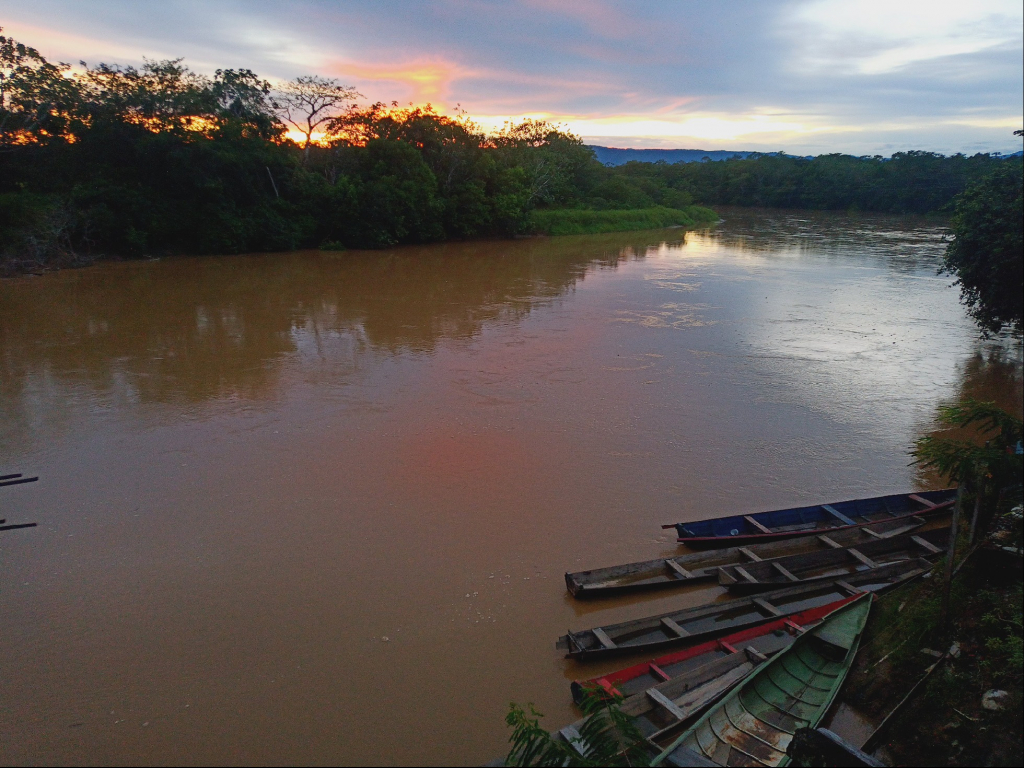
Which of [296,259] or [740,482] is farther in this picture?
[296,259]

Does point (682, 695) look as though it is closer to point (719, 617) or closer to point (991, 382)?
point (719, 617)

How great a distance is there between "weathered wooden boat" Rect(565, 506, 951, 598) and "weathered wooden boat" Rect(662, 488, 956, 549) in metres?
0.13

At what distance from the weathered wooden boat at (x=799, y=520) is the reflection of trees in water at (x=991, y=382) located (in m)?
1.43

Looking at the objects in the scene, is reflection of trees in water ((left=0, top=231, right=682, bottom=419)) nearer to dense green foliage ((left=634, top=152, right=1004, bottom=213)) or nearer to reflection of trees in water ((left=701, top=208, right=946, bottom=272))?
reflection of trees in water ((left=701, top=208, right=946, bottom=272))

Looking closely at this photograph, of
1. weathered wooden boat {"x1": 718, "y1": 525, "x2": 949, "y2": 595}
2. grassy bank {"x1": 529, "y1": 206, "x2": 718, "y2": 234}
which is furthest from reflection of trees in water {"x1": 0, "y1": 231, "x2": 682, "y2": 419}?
grassy bank {"x1": 529, "y1": 206, "x2": 718, "y2": 234}

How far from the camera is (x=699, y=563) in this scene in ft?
20.1

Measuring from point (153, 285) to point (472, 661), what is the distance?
18.4 m

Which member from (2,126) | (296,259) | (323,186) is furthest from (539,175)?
(2,126)

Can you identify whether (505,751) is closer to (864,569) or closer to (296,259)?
(864,569)

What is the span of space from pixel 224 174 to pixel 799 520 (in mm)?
25153

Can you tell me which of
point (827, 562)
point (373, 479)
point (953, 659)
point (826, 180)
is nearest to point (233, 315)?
point (373, 479)

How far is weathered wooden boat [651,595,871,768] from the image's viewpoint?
3781 millimetres

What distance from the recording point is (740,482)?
26.3 ft

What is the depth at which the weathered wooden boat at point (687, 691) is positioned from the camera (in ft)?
13.5
